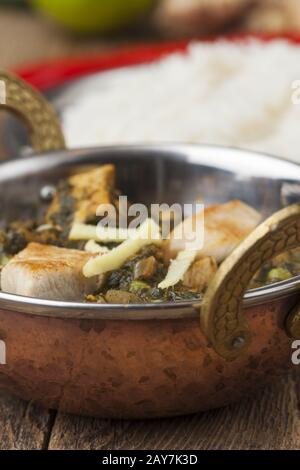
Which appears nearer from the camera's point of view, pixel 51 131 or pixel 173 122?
pixel 51 131

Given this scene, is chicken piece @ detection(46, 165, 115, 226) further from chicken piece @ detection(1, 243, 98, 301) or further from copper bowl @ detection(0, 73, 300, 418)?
copper bowl @ detection(0, 73, 300, 418)

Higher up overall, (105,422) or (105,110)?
(105,110)

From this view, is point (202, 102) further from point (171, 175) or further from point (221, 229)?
point (221, 229)

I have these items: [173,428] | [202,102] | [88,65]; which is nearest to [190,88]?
[202,102]

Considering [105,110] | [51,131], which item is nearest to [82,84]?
[105,110]

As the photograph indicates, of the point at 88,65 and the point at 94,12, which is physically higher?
the point at 94,12

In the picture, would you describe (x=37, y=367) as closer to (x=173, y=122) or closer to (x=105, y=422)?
(x=105, y=422)

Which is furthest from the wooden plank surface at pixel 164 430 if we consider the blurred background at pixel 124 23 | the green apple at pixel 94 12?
the green apple at pixel 94 12
